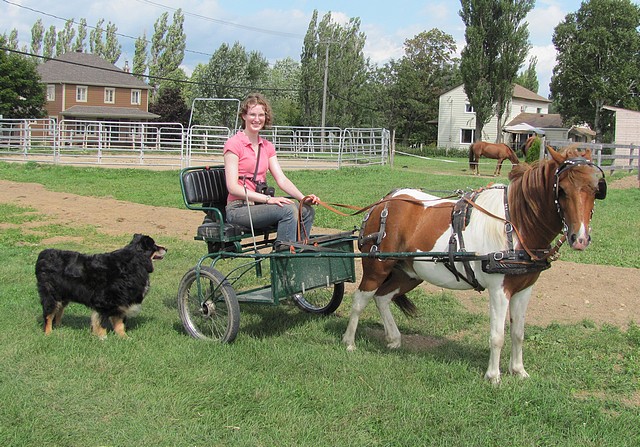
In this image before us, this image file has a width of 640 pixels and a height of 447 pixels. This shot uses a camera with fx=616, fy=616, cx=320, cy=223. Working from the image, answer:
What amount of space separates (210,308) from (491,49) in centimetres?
4361

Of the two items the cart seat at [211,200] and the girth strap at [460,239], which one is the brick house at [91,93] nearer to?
the cart seat at [211,200]

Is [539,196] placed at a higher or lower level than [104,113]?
lower

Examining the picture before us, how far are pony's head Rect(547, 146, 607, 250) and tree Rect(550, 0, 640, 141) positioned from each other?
2008 inches

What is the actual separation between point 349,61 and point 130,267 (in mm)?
47926

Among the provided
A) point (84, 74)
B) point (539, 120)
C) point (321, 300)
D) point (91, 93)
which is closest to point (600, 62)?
point (539, 120)

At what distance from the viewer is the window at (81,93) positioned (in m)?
54.6

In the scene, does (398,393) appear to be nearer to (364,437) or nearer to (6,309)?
(364,437)

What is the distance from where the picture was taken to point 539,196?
14.1 feet

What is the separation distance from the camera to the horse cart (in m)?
5.32

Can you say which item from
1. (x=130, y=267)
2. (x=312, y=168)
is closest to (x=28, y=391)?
(x=130, y=267)

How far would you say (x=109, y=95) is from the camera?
184ft

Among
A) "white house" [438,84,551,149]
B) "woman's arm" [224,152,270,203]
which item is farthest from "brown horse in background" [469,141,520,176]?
"white house" [438,84,551,149]

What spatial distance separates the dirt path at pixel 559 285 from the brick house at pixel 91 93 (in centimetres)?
4404

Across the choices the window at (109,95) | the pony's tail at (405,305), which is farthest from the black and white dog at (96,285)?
the window at (109,95)
